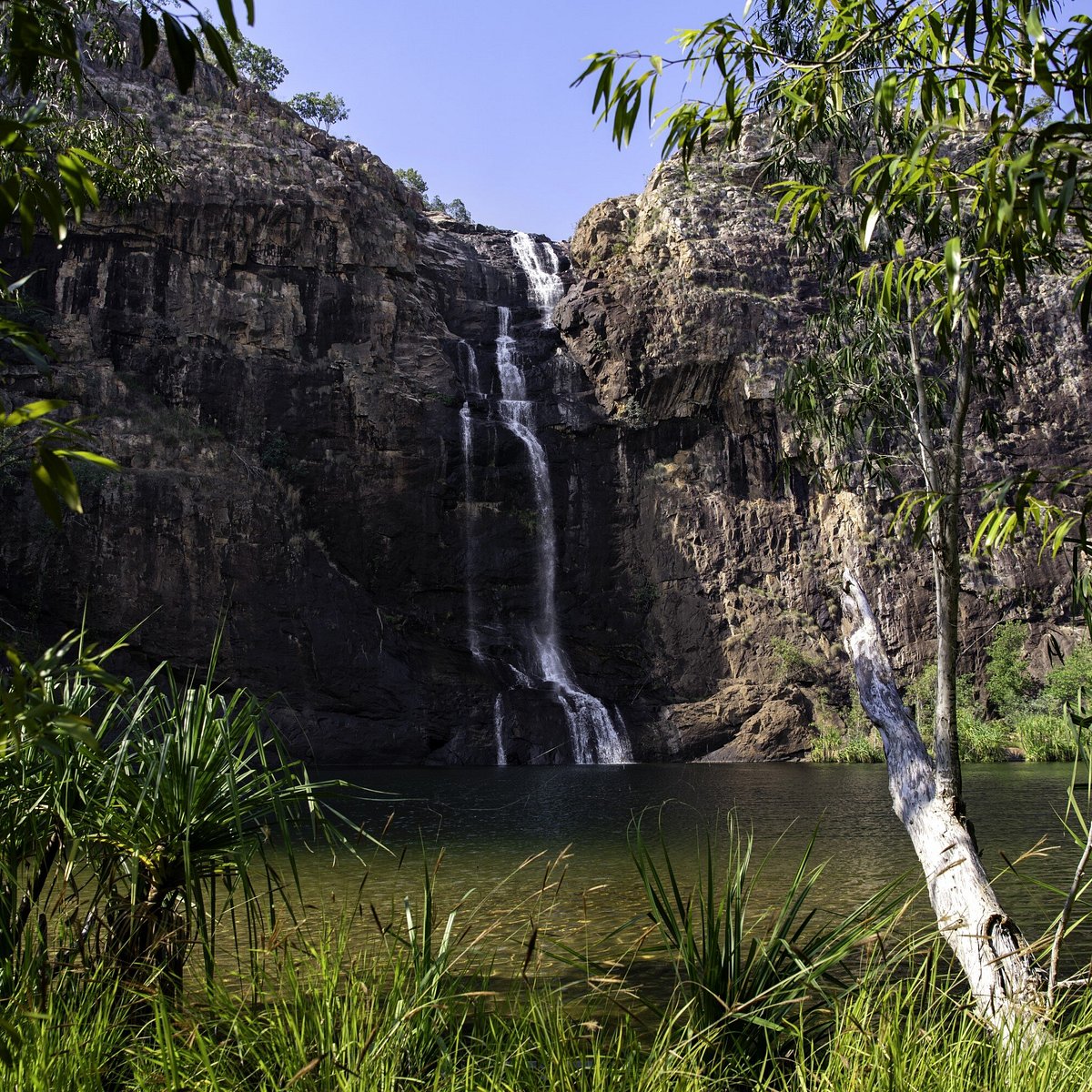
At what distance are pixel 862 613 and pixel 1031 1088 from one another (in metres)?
4.28

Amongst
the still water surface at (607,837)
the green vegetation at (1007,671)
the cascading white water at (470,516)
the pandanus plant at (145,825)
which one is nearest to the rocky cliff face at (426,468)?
the cascading white water at (470,516)

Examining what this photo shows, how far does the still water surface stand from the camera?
23.2 ft

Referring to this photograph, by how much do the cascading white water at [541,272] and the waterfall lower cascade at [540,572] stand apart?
0.04 m

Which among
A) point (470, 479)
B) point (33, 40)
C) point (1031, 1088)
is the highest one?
point (470, 479)

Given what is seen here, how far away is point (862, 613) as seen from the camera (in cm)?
637

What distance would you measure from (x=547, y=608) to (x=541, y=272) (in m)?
15.2

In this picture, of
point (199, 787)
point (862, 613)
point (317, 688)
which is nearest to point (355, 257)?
point (317, 688)

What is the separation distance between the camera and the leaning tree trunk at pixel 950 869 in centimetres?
317

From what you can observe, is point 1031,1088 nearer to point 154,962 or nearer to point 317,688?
point 154,962

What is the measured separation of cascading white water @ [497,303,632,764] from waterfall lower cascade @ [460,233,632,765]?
28 mm

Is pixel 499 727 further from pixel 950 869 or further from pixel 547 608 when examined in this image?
pixel 950 869

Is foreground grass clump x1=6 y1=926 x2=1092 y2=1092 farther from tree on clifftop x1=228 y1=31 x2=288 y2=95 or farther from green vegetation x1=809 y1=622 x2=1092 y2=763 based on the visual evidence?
tree on clifftop x1=228 y1=31 x2=288 y2=95

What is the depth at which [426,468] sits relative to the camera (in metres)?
32.5

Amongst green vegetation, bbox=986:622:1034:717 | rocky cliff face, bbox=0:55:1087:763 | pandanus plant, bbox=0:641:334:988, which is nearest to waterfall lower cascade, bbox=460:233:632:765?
rocky cliff face, bbox=0:55:1087:763
